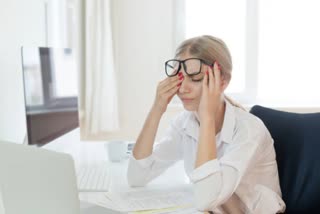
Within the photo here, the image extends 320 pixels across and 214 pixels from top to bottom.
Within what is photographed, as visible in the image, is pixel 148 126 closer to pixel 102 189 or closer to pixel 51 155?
pixel 102 189

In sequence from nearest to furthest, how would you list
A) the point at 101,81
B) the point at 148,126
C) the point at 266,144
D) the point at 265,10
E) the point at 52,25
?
the point at 266,144, the point at 148,126, the point at 52,25, the point at 101,81, the point at 265,10

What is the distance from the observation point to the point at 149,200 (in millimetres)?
1109

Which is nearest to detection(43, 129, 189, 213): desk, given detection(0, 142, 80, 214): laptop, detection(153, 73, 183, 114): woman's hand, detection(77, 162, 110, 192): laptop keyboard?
detection(77, 162, 110, 192): laptop keyboard

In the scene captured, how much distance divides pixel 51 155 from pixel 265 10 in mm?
2965

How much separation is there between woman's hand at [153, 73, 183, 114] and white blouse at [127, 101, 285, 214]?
0.11 metres

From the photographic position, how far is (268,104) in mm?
3258

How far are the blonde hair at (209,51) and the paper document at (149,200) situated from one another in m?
0.41

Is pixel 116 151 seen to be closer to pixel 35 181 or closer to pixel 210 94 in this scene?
pixel 210 94

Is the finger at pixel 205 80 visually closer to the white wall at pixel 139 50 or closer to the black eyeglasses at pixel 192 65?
the black eyeglasses at pixel 192 65

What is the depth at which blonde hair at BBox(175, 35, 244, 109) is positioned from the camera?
1.17 m

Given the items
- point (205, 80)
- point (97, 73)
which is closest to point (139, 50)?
point (97, 73)

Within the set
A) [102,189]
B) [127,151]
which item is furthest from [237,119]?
[127,151]

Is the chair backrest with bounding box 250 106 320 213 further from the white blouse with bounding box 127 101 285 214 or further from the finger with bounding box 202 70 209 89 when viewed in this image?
the finger with bounding box 202 70 209 89

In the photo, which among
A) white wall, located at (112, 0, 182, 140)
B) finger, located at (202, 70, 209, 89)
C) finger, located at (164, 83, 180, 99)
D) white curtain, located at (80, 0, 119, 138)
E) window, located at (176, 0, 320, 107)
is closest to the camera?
finger, located at (202, 70, 209, 89)
